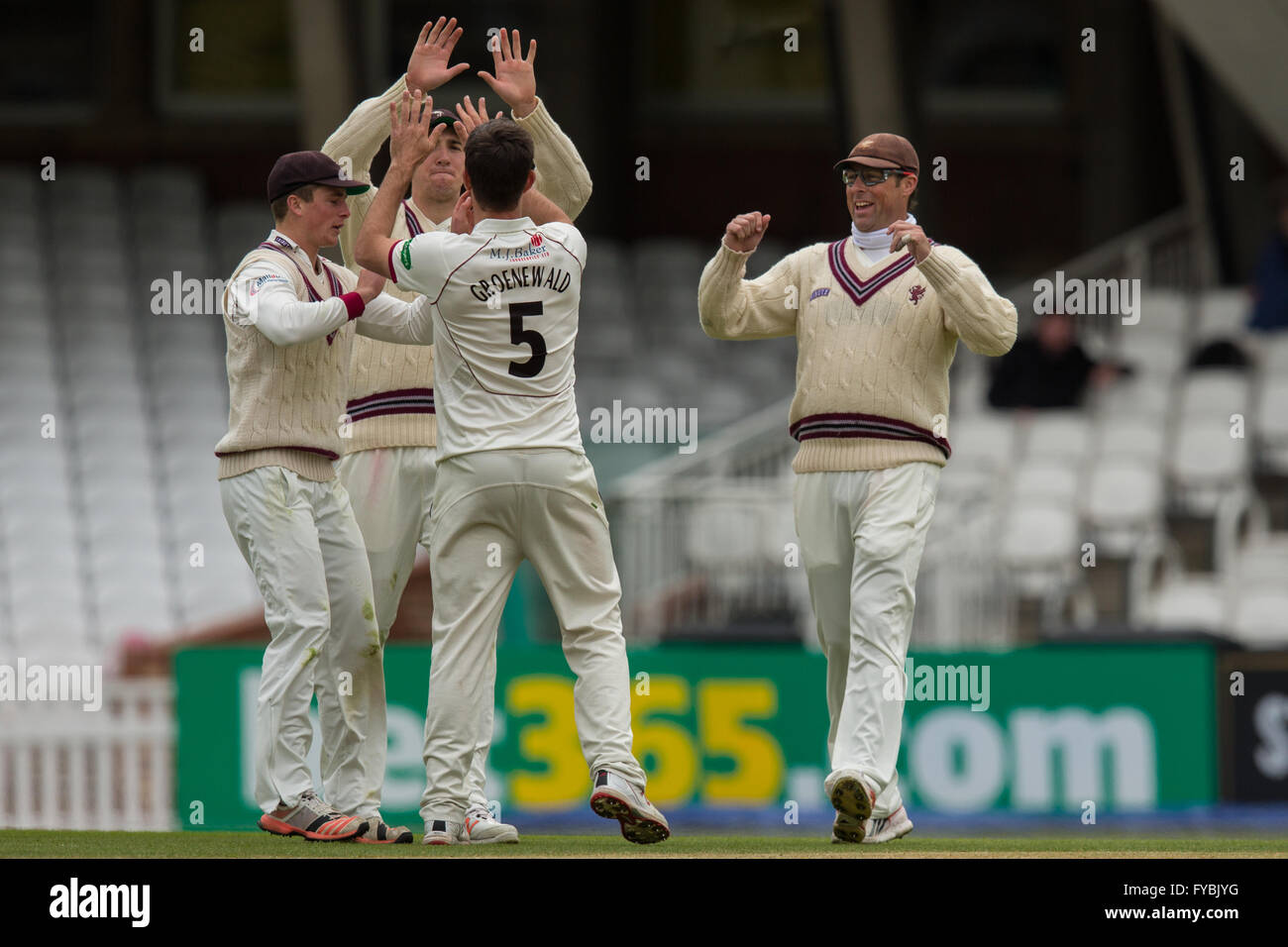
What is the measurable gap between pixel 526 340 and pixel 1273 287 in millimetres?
10244

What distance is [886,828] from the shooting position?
24.0 ft

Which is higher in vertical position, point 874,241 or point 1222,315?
point 1222,315

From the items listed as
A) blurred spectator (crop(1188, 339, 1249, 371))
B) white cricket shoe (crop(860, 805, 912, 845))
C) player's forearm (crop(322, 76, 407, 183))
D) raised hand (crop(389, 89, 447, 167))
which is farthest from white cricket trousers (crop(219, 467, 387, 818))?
blurred spectator (crop(1188, 339, 1249, 371))

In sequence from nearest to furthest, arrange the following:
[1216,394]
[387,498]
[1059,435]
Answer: [387,498], [1216,394], [1059,435]

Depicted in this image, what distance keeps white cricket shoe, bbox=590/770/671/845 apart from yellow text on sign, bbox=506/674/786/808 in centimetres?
501

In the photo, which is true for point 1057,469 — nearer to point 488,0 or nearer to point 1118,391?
point 1118,391

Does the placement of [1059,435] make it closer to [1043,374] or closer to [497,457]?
[1043,374]

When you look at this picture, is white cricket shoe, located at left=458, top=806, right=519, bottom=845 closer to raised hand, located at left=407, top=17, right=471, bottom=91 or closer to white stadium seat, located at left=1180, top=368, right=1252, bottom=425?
raised hand, located at left=407, top=17, right=471, bottom=91

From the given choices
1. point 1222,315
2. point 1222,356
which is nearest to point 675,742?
point 1222,356

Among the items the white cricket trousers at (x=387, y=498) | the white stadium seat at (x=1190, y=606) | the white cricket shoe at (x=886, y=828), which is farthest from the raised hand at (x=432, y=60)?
the white stadium seat at (x=1190, y=606)

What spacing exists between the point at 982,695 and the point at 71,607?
7.75 meters

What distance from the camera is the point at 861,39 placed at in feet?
57.0

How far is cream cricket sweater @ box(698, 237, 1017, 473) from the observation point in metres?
7.39
